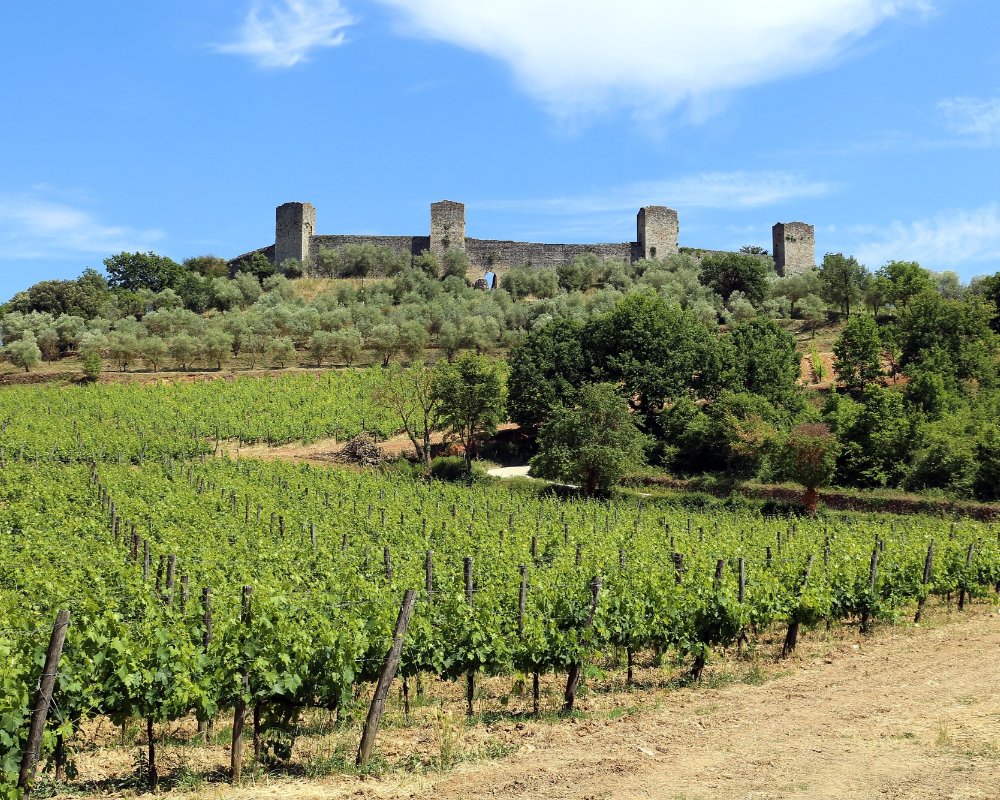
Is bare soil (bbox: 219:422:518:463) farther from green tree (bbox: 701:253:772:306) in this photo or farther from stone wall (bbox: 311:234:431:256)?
stone wall (bbox: 311:234:431:256)

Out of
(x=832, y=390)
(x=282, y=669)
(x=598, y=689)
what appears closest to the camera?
(x=282, y=669)

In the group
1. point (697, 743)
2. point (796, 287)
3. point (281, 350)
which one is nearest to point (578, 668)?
point (697, 743)

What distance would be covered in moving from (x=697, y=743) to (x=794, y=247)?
69567 millimetres

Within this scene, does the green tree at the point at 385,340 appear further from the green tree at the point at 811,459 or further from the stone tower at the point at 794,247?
the stone tower at the point at 794,247

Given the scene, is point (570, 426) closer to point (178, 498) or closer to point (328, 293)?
point (178, 498)

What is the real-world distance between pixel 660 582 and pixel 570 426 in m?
18.5

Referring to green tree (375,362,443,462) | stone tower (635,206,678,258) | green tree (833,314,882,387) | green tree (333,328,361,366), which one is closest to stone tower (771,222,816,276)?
stone tower (635,206,678,258)

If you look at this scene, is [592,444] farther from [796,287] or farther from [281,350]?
[796,287]

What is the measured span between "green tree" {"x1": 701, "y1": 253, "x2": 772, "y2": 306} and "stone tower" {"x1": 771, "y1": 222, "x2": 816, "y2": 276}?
32.1ft

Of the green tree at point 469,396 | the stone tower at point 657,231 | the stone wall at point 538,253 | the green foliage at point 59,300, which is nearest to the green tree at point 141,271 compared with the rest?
the green foliage at point 59,300

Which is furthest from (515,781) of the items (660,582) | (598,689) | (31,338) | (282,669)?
(31,338)

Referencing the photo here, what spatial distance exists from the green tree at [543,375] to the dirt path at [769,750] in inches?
1021

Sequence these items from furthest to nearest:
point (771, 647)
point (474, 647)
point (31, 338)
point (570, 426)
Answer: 1. point (31, 338)
2. point (570, 426)
3. point (771, 647)
4. point (474, 647)

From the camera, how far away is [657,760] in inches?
314
